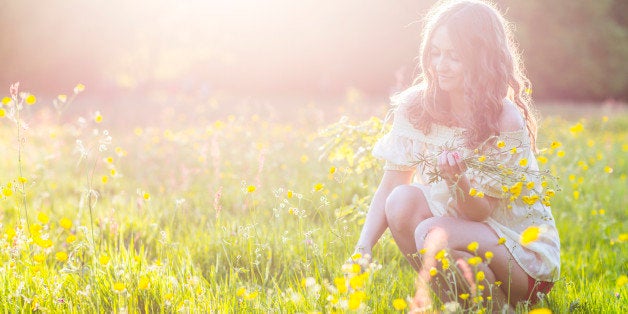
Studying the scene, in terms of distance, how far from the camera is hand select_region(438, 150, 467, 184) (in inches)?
83.3

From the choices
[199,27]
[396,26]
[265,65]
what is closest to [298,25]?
[265,65]

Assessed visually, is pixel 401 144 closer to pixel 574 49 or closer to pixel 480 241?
pixel 480 241

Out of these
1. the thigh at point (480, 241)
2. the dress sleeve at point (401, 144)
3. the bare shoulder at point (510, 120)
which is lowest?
the thigh at point (480, 241)

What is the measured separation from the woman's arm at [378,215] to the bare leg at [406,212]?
0.07m

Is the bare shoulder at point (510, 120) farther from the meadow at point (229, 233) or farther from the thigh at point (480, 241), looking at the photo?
the thigh at point (480, 241)

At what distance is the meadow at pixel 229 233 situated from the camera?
2316 mm

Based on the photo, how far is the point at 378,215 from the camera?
2.68 metres

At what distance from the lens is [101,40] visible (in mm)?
20531

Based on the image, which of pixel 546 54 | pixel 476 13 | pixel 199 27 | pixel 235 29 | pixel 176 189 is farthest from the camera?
pixel 546 54

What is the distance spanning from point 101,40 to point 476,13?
19.8 m

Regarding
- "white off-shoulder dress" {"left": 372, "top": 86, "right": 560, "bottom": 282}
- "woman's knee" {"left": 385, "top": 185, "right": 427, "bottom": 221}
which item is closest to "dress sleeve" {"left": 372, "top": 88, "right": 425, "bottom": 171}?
"white off-shoulder dress" {"left": 372, "top": 86, "right": 560, "bottom": 282}

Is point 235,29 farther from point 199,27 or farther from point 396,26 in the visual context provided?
point 396,26

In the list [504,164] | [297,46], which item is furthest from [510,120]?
[297,46]

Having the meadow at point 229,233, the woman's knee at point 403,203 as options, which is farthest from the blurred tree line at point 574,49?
the woman's knee at point 403,203
